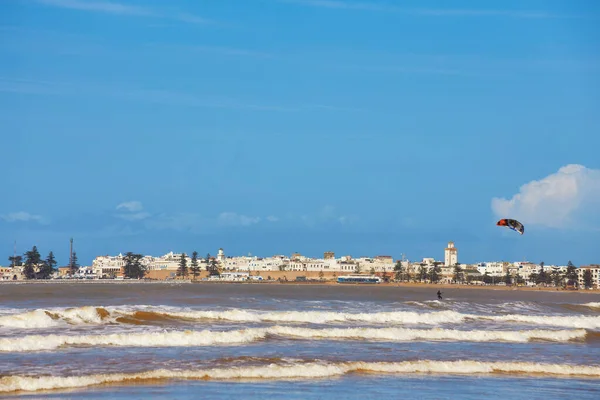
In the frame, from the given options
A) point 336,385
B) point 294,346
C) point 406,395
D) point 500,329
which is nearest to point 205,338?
point 294,346

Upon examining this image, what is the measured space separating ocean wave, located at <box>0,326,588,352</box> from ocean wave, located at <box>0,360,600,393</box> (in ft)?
19.9

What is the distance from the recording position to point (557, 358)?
25.6 meters

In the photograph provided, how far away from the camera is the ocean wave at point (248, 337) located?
25234 mm

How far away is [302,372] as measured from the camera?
20.7 metres

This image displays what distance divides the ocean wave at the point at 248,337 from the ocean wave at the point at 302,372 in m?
6.06

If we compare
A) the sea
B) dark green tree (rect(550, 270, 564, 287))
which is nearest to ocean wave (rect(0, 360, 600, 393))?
the sea

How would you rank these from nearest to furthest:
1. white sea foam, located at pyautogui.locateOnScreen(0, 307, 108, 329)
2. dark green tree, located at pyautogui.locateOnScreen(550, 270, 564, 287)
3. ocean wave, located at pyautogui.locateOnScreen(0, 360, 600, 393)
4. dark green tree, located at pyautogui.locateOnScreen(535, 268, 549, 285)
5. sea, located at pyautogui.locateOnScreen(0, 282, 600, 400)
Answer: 1. sea, located at pyautogui.locateOnScreen(0, 282, 600, 400)
2. ocean wave, located at pyautogui.locateOnScreen(0, 360, 600, 393)
3. white sea foam, located at pyautogui.locateOnScreen(0, 307, 108, 329)
4. dark green tree, located at pyautogui.locateOnScreen(550, 270, 564, 287)
5. dark green tree, located at pyautogui.locateOnScreen(535, 268, 549, 285)

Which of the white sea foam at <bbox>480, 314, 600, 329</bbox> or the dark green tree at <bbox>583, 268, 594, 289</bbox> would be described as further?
the dark green tree at <bbox>583, 268, 594, 289</bbox>

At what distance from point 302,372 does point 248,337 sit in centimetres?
796

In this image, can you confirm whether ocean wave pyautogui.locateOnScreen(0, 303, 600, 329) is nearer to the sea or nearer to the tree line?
the sea

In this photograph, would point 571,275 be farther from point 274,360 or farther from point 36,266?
point 274,360

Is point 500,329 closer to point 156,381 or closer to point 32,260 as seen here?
point 156,381

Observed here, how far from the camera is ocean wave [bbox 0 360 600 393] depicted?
18.3 m

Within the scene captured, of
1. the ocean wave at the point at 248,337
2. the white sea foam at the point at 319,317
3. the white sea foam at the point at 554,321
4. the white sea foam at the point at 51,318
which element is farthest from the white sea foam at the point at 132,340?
the white sea foam at the point at 554,321
